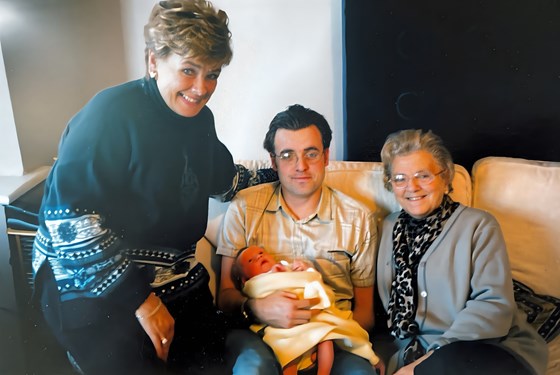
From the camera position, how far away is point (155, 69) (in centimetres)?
100

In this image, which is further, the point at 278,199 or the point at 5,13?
the point at 278,199

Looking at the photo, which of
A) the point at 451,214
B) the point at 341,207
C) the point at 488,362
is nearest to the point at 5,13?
the point at 341,207

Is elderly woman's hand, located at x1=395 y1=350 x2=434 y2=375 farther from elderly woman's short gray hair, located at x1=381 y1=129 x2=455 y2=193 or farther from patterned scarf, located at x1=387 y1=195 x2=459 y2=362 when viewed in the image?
elderly woman's short gray hair, located at x1=381 y1=129 x2=455 y2=193

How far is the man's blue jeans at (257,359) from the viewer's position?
3.56ft

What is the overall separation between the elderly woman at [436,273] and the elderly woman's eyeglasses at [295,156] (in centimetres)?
17

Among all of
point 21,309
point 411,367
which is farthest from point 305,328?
point 21,309

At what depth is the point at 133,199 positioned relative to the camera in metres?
Answer: 1.02

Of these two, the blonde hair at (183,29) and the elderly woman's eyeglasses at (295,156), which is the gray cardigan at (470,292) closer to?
the elderly woman's eyeglasses at (295,156)

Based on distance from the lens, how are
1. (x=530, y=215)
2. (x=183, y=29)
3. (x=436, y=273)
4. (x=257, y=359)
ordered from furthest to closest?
(x=530, y=215), (x=436, y=273), (x=257, y=359), (x=183, y=29)

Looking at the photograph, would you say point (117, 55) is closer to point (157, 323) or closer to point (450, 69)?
point (157, 323)

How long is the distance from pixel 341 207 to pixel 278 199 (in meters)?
0.15

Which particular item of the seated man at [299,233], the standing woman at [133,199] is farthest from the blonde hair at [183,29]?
the seated man at [299,233]

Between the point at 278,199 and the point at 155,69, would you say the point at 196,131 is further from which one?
the point at 278,199

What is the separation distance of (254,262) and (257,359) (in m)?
0.20
